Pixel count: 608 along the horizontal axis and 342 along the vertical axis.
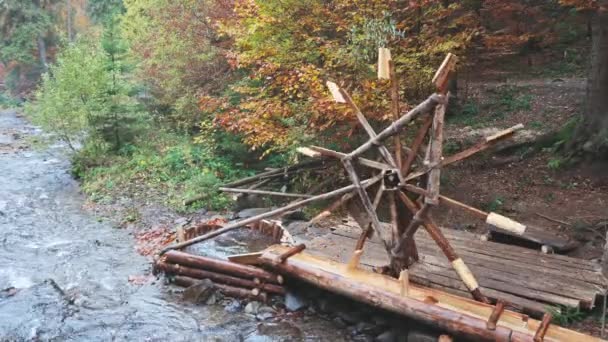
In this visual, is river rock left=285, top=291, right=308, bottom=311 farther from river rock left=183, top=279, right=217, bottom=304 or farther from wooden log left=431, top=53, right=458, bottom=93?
wooden log left=431, top=53, right=458, bottom=93

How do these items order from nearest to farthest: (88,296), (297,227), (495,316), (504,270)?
(495,316) → (504,270) → (88,296) → (297,227)

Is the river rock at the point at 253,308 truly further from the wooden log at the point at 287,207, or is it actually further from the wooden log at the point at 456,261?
the wooden log at the point at 456,261

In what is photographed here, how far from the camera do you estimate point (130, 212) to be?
43.4 ft

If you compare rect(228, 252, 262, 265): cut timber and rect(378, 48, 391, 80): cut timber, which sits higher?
rect(378, 48, 391, 80): cut timber

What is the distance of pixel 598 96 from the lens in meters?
11.1

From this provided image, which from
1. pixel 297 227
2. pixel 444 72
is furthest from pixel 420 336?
pixel 297 227

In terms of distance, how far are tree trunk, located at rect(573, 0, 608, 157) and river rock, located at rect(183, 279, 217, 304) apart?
358 inches

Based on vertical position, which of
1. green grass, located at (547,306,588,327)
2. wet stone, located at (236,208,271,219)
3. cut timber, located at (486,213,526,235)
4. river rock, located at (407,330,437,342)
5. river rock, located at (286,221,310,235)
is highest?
cut timber, located at (486,213,526,235)

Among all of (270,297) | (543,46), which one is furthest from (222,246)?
(543,46)

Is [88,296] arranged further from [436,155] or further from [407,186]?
[436,155]

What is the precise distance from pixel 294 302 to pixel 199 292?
161 centimetres

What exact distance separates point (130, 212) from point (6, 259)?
3.46 metres

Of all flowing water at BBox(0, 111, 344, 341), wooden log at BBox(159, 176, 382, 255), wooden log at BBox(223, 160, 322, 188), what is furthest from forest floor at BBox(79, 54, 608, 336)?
wooden log at BBox(159, 176, 382, 255)

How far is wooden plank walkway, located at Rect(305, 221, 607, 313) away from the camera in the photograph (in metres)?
6.52
